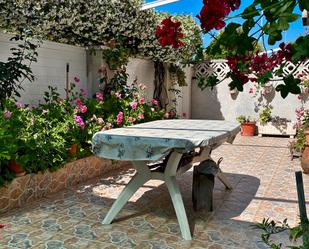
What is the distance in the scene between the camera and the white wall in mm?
4805

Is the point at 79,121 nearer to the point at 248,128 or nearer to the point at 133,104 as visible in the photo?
the point at 133,104

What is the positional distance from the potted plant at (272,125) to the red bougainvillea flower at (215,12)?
8646 mm

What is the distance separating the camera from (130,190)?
3281 millimetres

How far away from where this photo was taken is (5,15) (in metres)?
4.46

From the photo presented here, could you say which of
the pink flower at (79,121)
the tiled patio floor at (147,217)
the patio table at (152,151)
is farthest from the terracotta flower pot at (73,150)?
the patio table at (152,151)

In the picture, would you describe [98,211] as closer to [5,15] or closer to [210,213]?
[210,213]

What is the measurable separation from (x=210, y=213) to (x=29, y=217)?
6.00 feet

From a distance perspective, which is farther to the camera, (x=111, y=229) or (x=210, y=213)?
(x=210, y=213)

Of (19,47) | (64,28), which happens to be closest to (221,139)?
(19,47)

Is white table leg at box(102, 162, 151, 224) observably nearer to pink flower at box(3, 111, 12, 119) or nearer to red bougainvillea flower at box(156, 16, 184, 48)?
pink flower at box(3, 111, 12, 119)

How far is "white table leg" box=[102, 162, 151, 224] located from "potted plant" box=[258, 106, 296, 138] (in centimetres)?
675

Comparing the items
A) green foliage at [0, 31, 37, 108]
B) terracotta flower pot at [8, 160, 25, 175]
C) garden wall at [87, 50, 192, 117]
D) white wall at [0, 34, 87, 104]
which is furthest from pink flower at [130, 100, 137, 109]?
terracotta flower pot at [8, 160, 25, 175]

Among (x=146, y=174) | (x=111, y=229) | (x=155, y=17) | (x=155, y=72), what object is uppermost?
(x=155, y=17)

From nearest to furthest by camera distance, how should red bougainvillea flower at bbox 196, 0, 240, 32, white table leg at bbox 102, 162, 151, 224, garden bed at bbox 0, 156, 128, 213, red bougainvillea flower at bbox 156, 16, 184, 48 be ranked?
red bougainvillea flower at bbox 196, 0, 240, 32
red bougainvillea flower at bbox 156, 16, 184, 48
white table leg at bbox 102, 162, 151, 224
garden bed at bbox 0, 156, 128, 213
